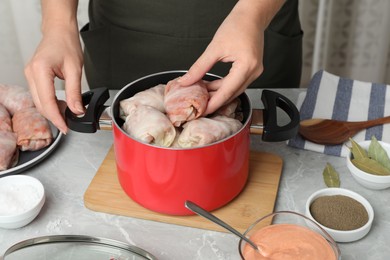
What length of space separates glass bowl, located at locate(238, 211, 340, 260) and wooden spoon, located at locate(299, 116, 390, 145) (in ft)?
0.91

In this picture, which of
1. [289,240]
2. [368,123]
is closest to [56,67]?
[289,240]

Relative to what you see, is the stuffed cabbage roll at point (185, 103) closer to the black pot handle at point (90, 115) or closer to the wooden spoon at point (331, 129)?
the black pot handle at point (90, 115)

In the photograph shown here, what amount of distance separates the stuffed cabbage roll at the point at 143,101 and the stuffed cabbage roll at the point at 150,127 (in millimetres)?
16

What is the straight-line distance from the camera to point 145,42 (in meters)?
1.24

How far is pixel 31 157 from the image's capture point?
943 mm

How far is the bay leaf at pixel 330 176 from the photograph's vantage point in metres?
0.89

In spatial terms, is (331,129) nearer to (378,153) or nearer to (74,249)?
(378,153)

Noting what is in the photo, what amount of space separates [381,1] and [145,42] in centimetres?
98

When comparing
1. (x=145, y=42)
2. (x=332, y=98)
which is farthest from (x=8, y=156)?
(x=332, y=98)

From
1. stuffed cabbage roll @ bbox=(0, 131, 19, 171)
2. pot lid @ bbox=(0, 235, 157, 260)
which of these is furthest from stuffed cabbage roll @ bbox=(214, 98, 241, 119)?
stuffed cabbage roll @ bbox=(0, 131, 19, 171)

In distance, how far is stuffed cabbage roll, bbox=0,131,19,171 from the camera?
0.89 metres

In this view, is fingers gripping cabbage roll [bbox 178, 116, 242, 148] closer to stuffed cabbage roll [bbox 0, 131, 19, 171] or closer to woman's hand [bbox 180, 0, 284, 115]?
woman's hand [bbox 180, 0, 284, 115]

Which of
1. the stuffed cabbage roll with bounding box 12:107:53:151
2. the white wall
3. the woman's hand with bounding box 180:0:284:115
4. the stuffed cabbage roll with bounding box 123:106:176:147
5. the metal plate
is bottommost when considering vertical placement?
the white wall

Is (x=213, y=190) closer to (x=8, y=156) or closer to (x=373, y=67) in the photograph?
(x=8, y=156)
